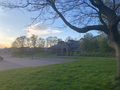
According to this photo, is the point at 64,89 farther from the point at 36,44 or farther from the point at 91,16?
the point at 36,44

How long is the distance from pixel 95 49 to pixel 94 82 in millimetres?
24253

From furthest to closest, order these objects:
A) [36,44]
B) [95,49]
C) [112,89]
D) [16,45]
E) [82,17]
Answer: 1. [36,44]
2. [16,45]
3. [95,49]
4. [82,17]
5. [112,89]

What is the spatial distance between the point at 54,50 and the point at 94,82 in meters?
47.2

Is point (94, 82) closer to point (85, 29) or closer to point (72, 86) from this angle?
point (72, 86)

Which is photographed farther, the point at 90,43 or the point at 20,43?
the point at 20,43

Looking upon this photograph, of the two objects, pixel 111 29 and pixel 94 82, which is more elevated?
pixel 111 29

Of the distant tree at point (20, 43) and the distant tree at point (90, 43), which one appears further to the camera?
the distant tree at point (20, 43)

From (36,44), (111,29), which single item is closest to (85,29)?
(111,29)

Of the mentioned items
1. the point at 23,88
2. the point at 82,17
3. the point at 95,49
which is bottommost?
the point at 23,88

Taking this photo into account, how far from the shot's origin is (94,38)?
29656mm

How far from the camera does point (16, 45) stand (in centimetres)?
5178

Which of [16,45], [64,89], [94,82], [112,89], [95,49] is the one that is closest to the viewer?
[112,89]

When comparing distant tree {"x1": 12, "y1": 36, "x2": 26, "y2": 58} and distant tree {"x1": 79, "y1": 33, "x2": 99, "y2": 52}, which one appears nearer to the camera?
distant tree {"x1": 79, "y1": 33, "x2": 99, "y2": 52}

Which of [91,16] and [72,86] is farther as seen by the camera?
[91,16]
